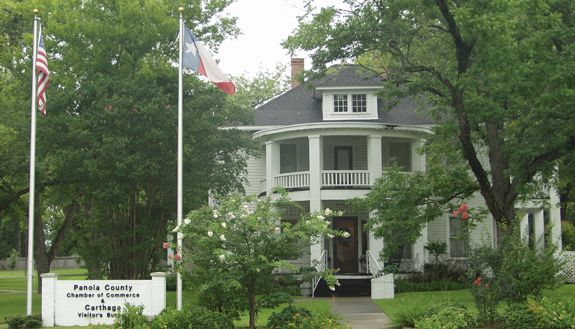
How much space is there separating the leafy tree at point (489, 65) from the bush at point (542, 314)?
618cm

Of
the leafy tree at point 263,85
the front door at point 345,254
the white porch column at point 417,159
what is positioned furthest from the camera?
the leafy tree at point 263,85

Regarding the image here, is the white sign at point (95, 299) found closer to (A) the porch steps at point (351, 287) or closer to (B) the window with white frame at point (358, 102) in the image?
(A) the porch steps at point (351, 287)

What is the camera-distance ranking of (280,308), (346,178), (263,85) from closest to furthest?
(280,308)
(346,178)
(263,85)

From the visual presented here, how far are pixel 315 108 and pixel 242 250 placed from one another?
18.6 m

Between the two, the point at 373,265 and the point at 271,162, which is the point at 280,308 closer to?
the point at 373,265

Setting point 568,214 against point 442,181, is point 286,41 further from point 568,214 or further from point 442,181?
point 568,214

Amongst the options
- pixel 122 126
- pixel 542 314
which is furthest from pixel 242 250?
pixel 122 126

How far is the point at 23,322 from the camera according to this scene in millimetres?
19781

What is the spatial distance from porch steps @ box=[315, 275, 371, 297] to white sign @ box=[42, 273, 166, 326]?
1054 centimetres

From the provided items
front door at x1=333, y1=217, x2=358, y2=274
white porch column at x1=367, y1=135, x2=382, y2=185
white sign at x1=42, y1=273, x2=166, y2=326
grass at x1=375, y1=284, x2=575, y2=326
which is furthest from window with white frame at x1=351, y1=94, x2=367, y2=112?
white sign at x1=42, y1=273, x2=166, y2=326

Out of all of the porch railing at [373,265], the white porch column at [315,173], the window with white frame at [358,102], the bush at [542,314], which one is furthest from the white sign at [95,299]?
the window with white frame at [358,102]

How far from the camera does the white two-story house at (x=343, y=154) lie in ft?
102

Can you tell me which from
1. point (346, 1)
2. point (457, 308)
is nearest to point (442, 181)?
point (346, 1)

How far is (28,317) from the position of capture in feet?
65.2
